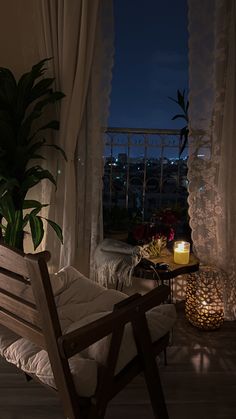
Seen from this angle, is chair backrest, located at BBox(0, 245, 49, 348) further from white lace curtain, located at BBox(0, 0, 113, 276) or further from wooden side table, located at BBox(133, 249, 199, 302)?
white lace curtain, located at BBox(0, 0, 113, 276)

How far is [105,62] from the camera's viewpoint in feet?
→ 7.61

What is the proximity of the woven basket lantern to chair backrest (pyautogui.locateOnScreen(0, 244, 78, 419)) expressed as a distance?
48.1 inches

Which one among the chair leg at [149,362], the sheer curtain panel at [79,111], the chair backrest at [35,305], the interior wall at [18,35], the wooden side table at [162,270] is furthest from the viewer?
the interior wall at [18,35]

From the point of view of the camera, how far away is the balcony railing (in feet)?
9.16

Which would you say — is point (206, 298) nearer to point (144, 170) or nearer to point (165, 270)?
point (165, 270)

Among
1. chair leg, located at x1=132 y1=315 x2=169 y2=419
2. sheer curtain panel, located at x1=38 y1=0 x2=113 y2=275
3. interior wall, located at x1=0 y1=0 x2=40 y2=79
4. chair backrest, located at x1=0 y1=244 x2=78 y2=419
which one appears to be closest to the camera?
chair backrest, located at x1=0 y1=244 x2=78 y2=419

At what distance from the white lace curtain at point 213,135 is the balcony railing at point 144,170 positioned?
56cm

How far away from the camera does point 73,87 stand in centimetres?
230

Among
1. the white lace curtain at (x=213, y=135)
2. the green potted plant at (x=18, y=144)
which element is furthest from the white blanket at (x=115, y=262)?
the white lace curtain at (x=213, y=135)

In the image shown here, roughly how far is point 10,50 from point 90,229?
1.33 m

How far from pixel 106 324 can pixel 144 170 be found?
1.89 meters

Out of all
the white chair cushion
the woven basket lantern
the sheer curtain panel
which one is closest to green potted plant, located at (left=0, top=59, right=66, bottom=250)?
the sheer curtain panel

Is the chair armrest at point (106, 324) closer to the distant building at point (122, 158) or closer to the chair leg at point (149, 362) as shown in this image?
the chair leg at point (149, 362)

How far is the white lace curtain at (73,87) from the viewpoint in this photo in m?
2.23
